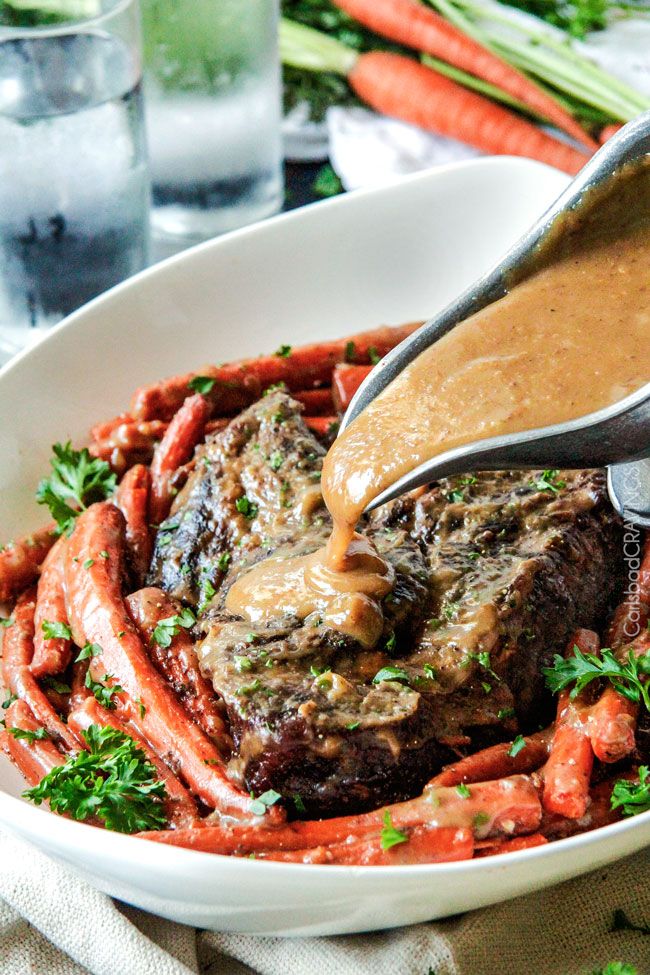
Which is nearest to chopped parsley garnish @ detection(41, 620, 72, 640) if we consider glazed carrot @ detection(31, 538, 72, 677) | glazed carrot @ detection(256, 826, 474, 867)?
glazed carrot @ detection(31, 538, 72, 677)

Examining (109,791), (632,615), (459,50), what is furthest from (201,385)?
(459,50)

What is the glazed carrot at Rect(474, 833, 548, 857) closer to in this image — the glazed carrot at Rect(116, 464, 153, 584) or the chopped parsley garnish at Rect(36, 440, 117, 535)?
the glazed carrot at Rect(116, 464, 153, 584)

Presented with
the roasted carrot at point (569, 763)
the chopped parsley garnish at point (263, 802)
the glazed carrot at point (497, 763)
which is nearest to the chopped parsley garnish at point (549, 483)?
the roasted carrot at point (569, 763)

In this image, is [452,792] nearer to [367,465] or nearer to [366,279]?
[367,465]

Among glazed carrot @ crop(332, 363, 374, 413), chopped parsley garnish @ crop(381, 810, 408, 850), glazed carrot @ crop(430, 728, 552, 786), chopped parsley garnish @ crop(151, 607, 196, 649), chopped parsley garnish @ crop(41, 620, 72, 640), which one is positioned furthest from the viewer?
glazed carrot @ crop(332, 363, 374, 413)

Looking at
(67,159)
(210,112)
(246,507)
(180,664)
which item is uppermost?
(67,159)

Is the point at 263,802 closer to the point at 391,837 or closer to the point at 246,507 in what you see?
the point at 391,837
